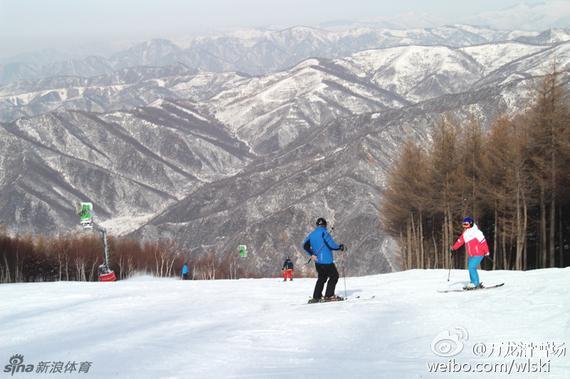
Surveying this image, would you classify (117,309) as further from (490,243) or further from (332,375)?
(490,243)

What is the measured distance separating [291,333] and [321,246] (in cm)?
464

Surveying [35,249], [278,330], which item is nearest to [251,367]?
[278,330]

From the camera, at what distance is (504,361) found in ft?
30.0

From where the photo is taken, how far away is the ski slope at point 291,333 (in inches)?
365

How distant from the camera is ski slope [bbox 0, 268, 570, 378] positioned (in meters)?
9.27

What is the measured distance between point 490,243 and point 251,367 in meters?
46.2

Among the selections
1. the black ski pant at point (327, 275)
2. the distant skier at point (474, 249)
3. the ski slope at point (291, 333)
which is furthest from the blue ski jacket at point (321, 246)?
the distant skier at point (474, 249)

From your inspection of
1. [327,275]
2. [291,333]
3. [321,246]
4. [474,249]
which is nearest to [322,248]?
[321,246]

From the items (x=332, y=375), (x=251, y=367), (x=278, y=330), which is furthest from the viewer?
(x=278, y=330)

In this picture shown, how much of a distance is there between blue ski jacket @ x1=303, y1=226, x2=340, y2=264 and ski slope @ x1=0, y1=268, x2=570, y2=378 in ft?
4.13

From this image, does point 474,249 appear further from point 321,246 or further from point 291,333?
point 291,333

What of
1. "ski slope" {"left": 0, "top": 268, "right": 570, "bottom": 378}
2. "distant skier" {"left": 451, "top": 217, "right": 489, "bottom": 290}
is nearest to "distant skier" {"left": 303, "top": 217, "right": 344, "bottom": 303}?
"ski slope" {"left": 0, "top": 268, "right": 570, "bottom": 378}

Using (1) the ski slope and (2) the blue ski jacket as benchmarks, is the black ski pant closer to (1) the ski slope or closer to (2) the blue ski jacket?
(2) the blue ski jacket

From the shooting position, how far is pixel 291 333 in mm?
12047
